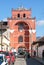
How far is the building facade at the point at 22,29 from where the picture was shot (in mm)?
111625

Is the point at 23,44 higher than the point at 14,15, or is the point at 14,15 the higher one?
the point at 14,15

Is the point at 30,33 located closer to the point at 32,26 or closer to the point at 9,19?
the point at 32,26

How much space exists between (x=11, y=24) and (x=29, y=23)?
6947 millimetres

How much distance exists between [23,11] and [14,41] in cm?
1255

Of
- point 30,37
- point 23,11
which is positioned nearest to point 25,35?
point 30,37

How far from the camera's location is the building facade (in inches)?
4395

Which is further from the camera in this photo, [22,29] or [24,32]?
[22,29]

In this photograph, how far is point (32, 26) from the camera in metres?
111

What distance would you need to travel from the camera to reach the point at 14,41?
375 ft

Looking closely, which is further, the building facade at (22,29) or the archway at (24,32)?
the archway at (24,32)

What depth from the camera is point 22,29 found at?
114875mm

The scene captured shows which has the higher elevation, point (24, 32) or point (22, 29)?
point (22, 29)

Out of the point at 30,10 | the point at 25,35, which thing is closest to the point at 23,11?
the point at 30,10

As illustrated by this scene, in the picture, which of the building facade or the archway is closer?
the building facade
